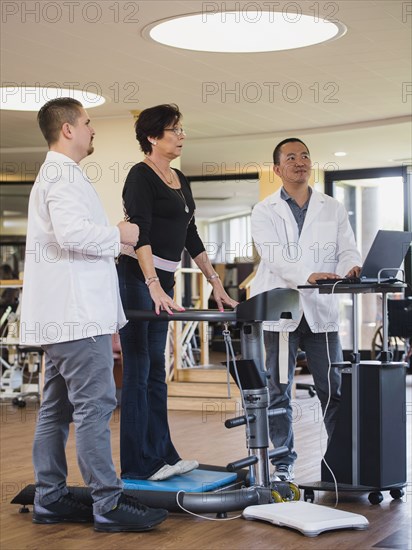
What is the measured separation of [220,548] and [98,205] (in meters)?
1.31

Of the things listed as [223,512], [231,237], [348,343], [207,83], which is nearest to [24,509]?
[223,512]

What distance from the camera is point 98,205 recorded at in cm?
342

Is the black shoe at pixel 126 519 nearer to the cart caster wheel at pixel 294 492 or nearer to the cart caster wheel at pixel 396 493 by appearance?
the cart caster wheel at pixel 294 492

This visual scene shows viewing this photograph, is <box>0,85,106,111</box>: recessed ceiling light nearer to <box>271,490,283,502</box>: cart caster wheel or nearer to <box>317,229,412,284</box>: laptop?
<box>317,229,412,284</box>: laptop

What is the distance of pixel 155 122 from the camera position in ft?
12.3

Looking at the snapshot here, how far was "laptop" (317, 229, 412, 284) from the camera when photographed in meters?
3.77

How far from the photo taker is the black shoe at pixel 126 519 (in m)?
3.35

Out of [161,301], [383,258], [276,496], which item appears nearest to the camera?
[161,301]

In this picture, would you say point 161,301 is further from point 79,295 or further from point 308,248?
point 308,248

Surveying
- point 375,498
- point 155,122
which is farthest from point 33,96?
point 375,498

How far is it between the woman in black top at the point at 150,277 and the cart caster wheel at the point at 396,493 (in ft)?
3.01

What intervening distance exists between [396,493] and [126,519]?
4.21 ft

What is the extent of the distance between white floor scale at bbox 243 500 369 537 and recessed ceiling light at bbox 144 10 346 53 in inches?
132

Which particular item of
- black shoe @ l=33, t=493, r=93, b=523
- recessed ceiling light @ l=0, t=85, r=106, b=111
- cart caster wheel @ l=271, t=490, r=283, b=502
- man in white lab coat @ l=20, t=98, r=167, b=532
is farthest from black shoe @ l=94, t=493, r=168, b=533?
recessed ceiling light @ l=0, t=85, r=106, b=111
